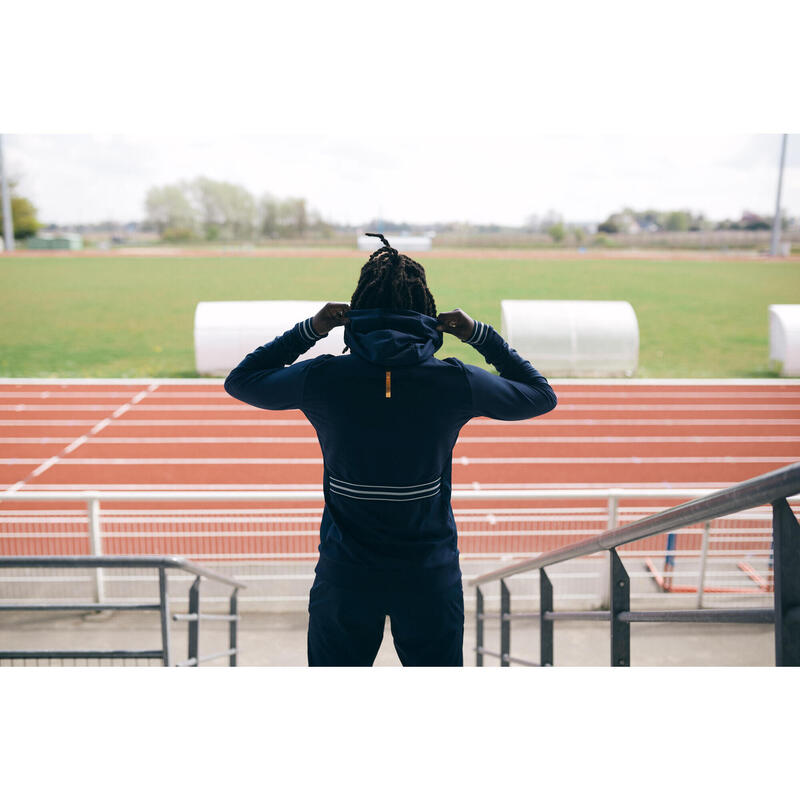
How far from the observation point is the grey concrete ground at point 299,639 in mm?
3688

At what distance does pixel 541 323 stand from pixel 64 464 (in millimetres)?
6544

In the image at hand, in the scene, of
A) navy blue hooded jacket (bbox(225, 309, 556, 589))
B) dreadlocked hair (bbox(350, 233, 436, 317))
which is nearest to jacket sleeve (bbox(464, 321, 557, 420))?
navy blue hooded jacket (bbox(225, 309, 556, 589))

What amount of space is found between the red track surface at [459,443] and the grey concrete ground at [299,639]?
2523mm

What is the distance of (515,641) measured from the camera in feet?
12.8

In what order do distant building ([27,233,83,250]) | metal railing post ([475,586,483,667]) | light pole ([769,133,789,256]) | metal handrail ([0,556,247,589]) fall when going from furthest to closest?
distant building ([27,233,83,250]) < light pole ([769,133,789,256]) < metal railing post ([475,586,483,667]) < metal handrail ([0,556,247,589])

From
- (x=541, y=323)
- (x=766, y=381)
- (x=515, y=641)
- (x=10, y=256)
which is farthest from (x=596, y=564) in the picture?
(x=10, y=256)

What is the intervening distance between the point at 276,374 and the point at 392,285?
307 millimetres

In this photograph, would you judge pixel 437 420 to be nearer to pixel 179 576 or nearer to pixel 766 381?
pixel 179 576

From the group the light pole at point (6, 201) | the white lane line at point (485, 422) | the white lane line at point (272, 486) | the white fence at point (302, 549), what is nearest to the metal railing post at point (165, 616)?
the white fence at point (302, 549)

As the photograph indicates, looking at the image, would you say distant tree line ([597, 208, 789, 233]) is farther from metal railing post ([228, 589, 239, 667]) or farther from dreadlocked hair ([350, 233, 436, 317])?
dreadlocked hair ([350, 233, 436, 317])

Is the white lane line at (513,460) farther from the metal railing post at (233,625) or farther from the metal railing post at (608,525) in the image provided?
the metal railing post at (233,625)

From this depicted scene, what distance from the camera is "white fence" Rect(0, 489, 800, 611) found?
13.8 ft

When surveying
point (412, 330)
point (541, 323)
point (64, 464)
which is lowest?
point (64, 464)

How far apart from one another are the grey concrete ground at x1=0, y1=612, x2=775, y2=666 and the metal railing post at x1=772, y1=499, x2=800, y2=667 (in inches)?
113
